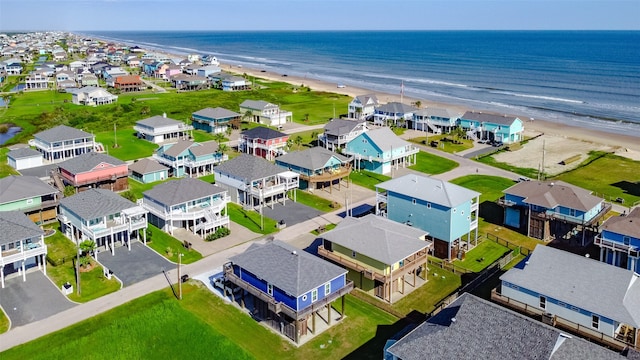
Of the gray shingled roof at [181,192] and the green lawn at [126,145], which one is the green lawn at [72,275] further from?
the green lawn at [126,145]

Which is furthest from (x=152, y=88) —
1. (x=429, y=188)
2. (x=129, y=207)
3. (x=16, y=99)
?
(x=429, y=188)

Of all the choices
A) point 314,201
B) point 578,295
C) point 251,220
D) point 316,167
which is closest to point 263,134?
point 316,167

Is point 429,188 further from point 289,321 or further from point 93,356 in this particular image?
point 93,356

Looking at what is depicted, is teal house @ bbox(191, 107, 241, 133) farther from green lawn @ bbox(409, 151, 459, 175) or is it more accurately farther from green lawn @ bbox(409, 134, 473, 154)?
green lawn @ bbox(409, 151, 459, 175)

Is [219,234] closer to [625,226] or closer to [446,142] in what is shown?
[625,226]

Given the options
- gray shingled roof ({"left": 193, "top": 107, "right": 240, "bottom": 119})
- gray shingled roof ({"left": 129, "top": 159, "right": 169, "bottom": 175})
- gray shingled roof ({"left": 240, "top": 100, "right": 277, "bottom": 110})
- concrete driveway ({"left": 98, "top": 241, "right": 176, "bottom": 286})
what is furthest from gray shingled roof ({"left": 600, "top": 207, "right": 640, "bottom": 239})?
gray shingled roof ({"left": 240, "top": 100, "right": 277, "bottom": 110})
